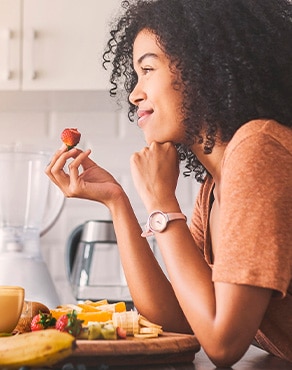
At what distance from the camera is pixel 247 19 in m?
1.35

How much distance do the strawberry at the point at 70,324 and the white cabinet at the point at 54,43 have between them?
1850 mm

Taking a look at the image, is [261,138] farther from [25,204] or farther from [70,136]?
[25,204]

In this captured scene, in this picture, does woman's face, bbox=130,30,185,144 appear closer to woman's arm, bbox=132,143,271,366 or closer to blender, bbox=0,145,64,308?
woman's arm, bbox=132,143,271,366

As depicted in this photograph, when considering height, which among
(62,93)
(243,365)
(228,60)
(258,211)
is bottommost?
(243,365)

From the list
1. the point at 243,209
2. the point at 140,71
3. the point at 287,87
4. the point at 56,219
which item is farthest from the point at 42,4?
the point at 243,209

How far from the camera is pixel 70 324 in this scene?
1042mm

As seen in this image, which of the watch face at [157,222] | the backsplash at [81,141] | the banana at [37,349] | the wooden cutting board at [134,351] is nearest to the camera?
the banana at [37,349]

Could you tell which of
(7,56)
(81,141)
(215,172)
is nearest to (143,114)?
(215,172)

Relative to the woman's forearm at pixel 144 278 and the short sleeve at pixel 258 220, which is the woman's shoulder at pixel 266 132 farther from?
the woman's forearm at pixel 144 278

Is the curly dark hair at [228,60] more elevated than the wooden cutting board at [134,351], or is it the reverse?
the curly dark hair at [228,60]

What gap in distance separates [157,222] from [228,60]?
0.28 m

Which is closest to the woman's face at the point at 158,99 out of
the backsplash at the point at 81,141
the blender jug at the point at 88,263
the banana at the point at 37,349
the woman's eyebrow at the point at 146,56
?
the woman's eyebrow at the point at 146,56

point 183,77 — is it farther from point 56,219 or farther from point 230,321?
point 56,219

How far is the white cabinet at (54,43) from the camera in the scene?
111 inches
